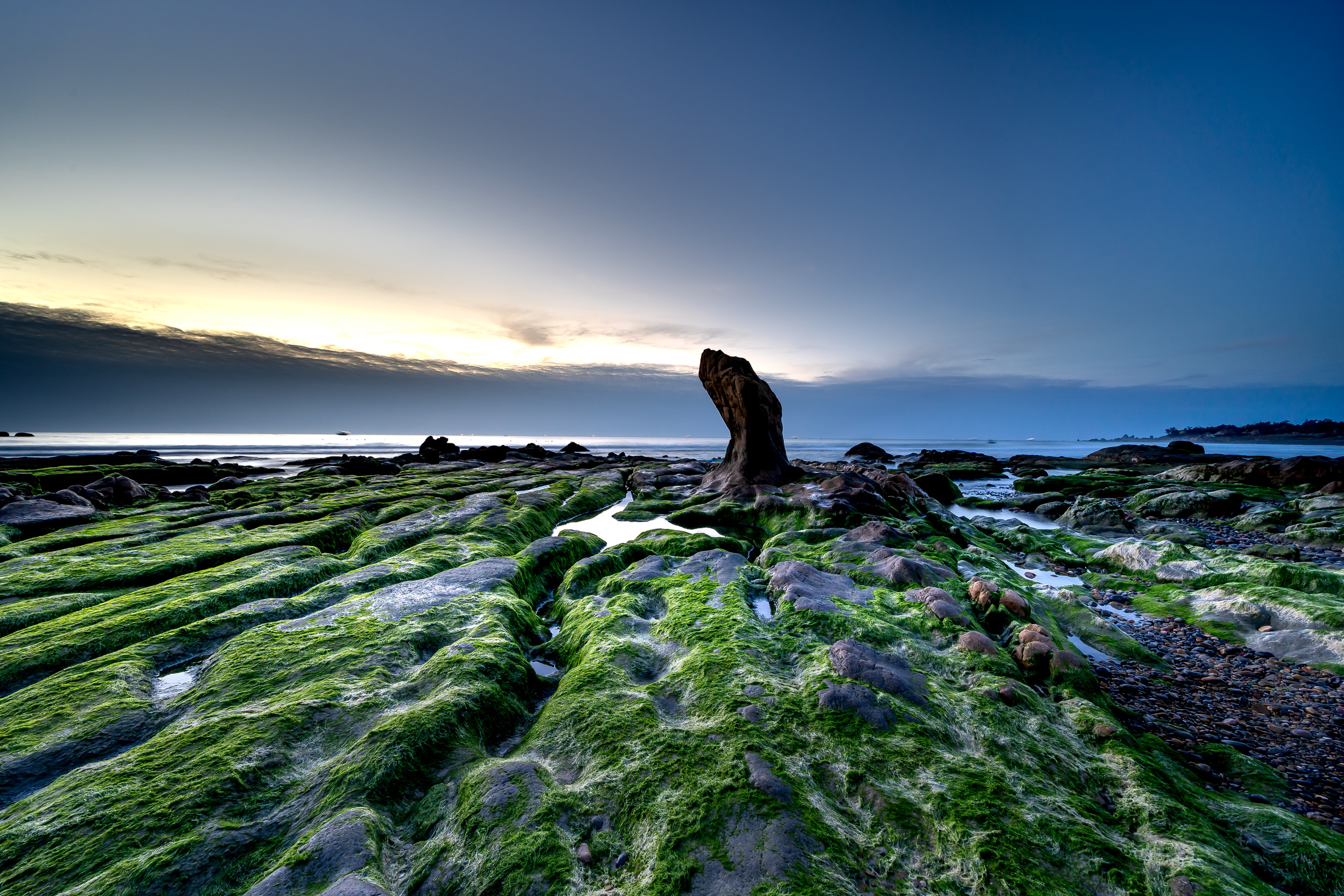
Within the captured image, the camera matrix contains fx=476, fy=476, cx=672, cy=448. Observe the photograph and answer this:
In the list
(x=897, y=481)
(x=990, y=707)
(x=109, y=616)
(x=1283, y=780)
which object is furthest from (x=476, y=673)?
(x=897, y=481)

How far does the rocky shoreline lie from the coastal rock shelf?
1.6 inches

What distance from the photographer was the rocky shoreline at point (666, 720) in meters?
4.57

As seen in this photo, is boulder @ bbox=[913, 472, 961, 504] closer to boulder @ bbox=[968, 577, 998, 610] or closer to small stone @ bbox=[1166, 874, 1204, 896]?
boulder @ bbox=[968, 577, 998, 610]

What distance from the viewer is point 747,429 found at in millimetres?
27297

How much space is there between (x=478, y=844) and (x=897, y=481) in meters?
23.2

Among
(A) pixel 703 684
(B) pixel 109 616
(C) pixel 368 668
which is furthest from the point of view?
(B) pixel 109 616

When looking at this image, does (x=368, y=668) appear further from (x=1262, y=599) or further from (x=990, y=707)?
(x=1262, y=599)

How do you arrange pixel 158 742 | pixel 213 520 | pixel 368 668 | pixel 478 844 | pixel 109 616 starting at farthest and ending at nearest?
pixel 213 520 → pixel 109 616 → pixel 368 668 → pixel 158 742 → pixel 478 844

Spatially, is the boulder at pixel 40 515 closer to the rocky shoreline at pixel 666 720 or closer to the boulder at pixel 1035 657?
the rocky shoreline at pixel 666 720

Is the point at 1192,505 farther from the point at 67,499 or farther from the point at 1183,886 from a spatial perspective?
the point at 67,499

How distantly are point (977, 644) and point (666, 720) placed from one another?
5.70m

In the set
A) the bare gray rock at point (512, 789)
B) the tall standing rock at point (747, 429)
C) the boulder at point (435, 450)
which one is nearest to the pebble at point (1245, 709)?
the bare gray rock at point (512, 789)

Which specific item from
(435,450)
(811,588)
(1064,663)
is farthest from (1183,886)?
(435,450)

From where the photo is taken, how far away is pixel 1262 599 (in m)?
10.8
